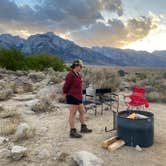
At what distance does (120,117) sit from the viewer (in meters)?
6.74

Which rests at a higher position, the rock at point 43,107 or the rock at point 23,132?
the rock at point 43,107

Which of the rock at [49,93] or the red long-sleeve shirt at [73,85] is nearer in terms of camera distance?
the red long-sleeve shirt at [73,85]

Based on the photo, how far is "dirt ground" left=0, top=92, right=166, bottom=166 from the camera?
5.93 meters

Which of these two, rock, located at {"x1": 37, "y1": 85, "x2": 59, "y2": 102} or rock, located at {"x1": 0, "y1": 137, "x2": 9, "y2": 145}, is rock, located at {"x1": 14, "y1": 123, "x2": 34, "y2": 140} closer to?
rock, located at {"x1": 0, "y1": 137, "x2": 9, "y2": 145}

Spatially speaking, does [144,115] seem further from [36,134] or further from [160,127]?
[36,134]

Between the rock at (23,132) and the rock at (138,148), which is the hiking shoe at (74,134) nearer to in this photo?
the rock at (23,132)

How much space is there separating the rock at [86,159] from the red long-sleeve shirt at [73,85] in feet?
5.61

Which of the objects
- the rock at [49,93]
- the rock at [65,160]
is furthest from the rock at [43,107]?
the rock at [65,160]

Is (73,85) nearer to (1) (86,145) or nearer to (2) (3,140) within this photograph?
(1) (86,145)

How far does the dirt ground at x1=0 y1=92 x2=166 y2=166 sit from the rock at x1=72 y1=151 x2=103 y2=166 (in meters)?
0.25

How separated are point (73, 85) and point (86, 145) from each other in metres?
1.42

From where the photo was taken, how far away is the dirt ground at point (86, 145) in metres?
5.93

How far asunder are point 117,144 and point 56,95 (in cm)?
674

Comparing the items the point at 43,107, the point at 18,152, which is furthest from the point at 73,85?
the point at 43,107
